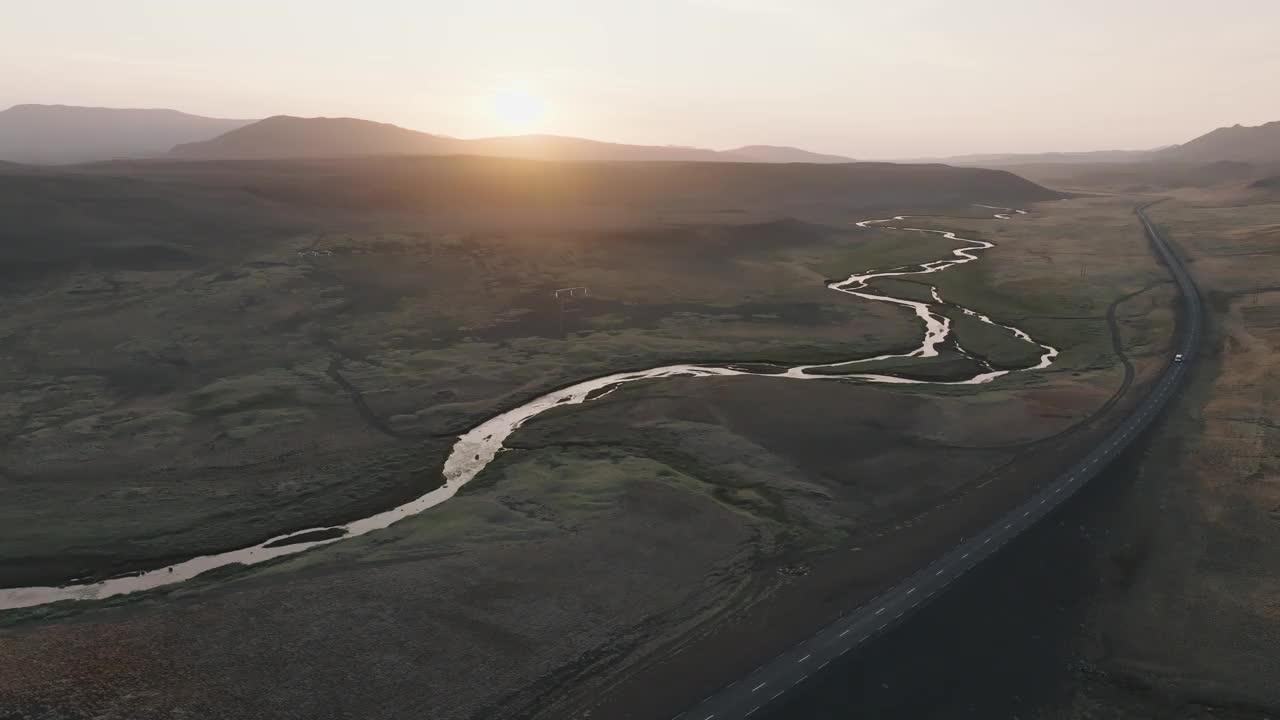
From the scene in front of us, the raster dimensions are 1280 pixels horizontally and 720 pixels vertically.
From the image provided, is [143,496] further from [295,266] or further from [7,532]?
[295,266]

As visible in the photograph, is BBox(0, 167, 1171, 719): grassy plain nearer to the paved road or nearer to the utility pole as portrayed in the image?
the paved road

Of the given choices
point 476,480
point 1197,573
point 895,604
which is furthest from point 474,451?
point 1197,573

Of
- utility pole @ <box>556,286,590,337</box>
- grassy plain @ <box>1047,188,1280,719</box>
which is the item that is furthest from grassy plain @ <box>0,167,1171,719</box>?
grassy plain @ <box>1047,188,1280,719</box>

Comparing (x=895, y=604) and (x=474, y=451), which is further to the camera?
(x=474, y=451)

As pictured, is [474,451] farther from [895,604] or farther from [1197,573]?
[1197,573]

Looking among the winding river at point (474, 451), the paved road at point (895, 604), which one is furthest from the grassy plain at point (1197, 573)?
the winding river at point (474, 451)

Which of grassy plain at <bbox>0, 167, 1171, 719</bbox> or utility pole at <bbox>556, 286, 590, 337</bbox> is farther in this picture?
utility pole at <bbox>556, 286, 590, 337</bbox>

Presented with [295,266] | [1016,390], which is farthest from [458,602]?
[295,266]
